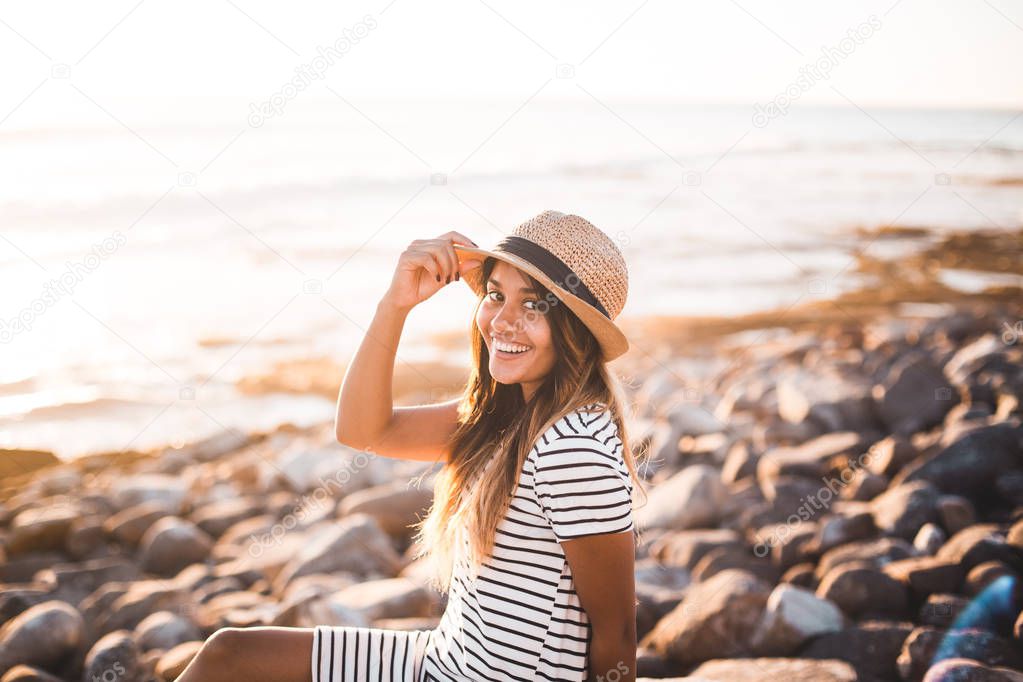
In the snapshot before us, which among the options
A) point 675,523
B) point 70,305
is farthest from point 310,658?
point 70,305

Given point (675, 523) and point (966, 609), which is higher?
point (675, 523)

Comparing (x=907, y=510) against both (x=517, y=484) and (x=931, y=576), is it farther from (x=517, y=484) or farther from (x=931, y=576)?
(x=517, y=484)

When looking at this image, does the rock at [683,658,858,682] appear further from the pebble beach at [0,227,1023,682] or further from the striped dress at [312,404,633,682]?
the striped dress at [312,404,633,682]

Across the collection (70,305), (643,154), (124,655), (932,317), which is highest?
(643,154)

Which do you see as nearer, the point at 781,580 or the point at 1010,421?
the point at 781,580

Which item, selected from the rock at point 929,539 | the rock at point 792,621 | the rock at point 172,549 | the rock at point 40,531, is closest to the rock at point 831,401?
the rock at point 929,539

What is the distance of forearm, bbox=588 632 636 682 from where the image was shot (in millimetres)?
2086

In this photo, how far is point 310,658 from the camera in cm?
229

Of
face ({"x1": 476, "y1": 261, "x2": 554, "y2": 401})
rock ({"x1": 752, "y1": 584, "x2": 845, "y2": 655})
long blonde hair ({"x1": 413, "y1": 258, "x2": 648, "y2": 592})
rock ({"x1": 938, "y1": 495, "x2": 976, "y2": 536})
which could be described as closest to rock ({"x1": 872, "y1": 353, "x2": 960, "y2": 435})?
rock ({"x1": 938, "y1": 495, "x2": 976, "y2": 536})

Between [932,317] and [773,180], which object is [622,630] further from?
[773,180]

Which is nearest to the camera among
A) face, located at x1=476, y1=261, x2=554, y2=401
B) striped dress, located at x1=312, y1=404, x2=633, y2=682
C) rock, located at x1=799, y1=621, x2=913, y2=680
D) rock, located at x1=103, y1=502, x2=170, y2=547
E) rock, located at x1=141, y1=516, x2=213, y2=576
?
striped dress, located at x1=312, y1=404, x2=633, y2=682

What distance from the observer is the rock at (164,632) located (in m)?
4.10

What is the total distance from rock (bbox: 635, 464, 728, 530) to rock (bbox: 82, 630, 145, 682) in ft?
9.63

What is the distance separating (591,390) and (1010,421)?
371cm
